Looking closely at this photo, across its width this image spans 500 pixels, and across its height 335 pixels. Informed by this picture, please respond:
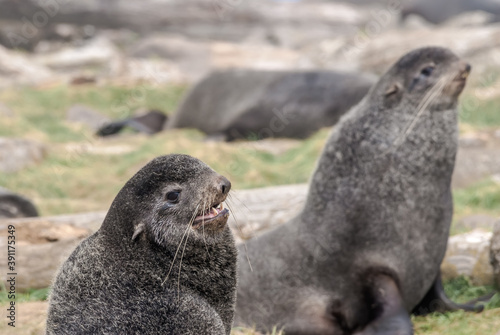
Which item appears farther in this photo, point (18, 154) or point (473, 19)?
point (473, 19)

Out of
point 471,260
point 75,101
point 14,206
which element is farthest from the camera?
point 75,101

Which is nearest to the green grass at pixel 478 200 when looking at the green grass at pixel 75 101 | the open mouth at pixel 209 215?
the open mouth at pixel 209 215

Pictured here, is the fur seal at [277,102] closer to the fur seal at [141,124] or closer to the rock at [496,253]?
the fur seal at [141,124]

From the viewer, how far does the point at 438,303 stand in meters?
5.54

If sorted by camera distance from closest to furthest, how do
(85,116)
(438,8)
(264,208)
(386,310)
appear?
(386,310) → (264,208) → (85,116) → (438,8)

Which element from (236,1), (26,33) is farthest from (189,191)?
(236,1)

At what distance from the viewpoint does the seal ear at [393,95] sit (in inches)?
222

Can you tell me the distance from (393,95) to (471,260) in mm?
1802

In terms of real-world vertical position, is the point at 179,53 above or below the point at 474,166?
below

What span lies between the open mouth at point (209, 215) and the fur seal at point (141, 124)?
1234cm

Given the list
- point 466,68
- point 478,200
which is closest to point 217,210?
point 466,68

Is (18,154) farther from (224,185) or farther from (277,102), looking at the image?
(224,185)

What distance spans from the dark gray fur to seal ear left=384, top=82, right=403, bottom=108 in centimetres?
2520

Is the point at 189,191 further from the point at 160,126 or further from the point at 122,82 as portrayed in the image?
the point at 122,82
